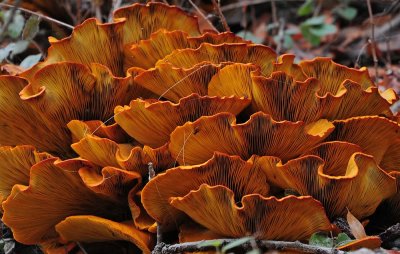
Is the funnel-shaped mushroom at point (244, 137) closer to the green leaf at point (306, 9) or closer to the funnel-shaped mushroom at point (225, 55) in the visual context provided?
the funnel-shaped mushroom at point (225, 55)

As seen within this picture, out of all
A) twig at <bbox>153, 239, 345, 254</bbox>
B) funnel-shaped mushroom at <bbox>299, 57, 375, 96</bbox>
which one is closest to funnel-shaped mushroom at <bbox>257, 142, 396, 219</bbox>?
twig at <bbox>153, 239, 345, 254</bbox>

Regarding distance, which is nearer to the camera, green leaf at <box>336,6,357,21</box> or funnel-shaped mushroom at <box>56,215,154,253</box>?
funnel-shaped mushroom at <box>56,215,154,253</box>

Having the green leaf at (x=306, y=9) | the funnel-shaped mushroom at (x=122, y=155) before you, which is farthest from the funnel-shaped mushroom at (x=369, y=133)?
the green leaf at (x=306, y=9)

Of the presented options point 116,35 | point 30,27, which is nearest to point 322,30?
point 30,27

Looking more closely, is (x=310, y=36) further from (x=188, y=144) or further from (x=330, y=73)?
(x=188, y=144)

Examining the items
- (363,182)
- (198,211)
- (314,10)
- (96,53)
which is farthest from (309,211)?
(314,10)

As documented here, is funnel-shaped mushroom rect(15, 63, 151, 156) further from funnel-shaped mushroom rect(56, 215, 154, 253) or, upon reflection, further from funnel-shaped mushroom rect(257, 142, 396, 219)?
funnel-shaped mushroom rect(257, 142, 396, 219)
